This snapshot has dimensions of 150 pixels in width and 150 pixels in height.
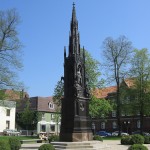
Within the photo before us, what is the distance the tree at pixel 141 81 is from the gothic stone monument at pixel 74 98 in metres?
23.3

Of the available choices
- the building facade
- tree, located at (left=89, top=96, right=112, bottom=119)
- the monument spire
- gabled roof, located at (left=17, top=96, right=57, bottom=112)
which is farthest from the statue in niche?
gabled roof, located at (left=17, top=96, right=57, bottom=112)

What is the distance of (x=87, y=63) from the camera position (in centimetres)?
4453

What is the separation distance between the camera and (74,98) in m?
23.6

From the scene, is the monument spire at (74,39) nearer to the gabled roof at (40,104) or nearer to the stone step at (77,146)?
the stone step at (77,146)

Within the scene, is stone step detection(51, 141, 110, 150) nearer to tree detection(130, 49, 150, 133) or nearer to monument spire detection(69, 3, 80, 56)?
monument spire detection(69, 3, 80, 56)

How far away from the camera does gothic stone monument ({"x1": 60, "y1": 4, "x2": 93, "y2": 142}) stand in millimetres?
23219

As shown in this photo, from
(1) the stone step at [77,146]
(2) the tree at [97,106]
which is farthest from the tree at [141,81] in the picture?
(1) the stone step at [77,146]

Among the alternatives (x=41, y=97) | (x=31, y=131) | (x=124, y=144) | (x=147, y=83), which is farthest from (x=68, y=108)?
(x=41, y=97)

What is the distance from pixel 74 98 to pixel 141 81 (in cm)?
2577

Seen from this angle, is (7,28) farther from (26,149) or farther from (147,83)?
(147,83)

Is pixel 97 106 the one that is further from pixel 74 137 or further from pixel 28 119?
pixel 28 119

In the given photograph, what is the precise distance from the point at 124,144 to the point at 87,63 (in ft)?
59.5

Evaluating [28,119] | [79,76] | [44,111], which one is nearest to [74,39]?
[79,76]

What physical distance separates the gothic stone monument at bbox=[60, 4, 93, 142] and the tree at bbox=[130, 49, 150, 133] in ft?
76.3
